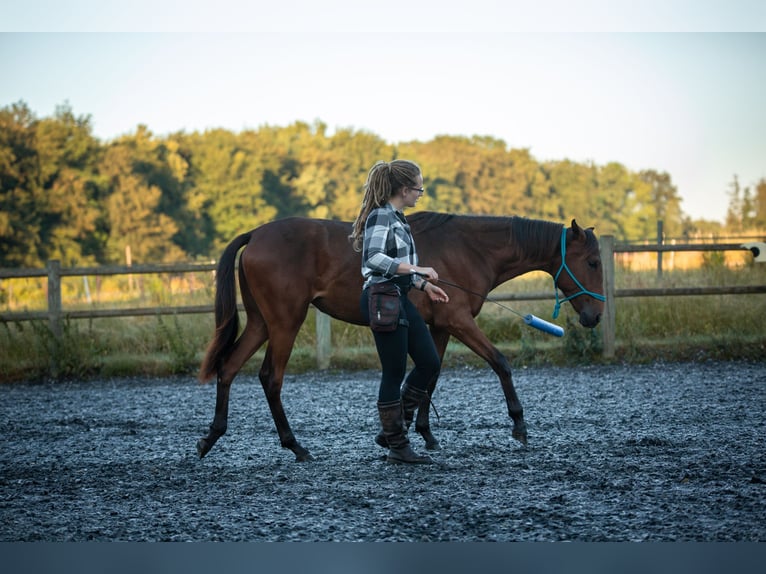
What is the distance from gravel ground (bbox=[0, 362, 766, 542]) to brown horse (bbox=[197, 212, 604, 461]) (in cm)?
53

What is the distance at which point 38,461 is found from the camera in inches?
234

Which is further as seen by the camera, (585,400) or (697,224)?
(697,224)

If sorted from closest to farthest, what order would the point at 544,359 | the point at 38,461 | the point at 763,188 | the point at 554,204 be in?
the point at 38,461
the point at 544,359
the point at 763,188
the point at 554,204

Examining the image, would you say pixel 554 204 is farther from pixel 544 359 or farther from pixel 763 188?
pixel 544 359

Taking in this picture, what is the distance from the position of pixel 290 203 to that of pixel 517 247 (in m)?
52.1

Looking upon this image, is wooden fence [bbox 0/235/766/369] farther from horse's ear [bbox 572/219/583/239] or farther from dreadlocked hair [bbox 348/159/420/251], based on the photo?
dreadlocked hair [bbox 348/159/420/251]

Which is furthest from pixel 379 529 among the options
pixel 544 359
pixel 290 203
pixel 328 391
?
pixel 290 203

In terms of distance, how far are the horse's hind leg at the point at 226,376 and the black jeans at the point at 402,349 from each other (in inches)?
45.2

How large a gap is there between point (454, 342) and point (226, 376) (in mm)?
6227

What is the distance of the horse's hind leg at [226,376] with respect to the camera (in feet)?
19.0

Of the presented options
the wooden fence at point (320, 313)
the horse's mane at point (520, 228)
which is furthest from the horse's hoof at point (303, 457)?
the wooden fence at point (320, 313)

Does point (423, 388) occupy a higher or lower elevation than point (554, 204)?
lower

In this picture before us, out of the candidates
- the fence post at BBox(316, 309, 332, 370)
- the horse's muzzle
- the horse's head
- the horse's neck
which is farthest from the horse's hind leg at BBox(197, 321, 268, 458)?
the fence post at BBox(316, 309, 332, 370)

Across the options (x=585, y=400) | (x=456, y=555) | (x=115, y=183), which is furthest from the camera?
(x=115, y=183)
